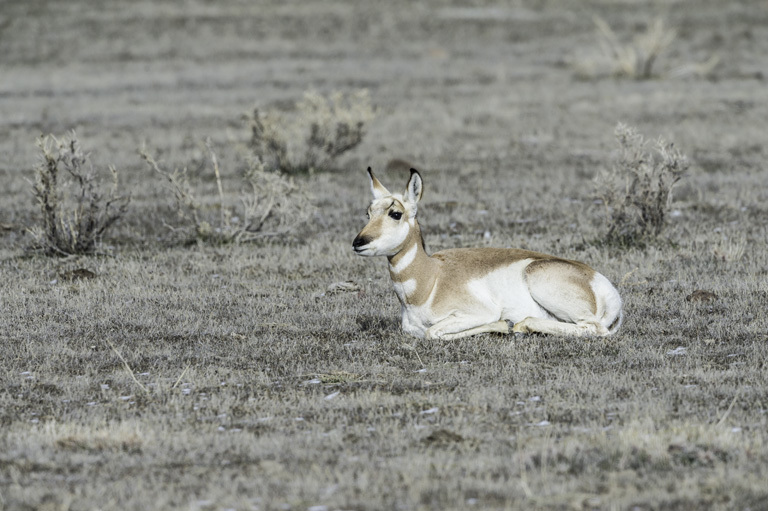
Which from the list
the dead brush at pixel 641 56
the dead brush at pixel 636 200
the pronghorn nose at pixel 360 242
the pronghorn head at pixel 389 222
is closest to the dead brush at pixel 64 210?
the pronghorn head at pixel 389 222

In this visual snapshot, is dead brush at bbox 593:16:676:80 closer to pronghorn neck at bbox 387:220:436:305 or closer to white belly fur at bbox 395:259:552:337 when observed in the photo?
white belly fur at bbox 395:259:552:337

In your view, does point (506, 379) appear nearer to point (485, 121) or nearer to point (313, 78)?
point (485, 121)

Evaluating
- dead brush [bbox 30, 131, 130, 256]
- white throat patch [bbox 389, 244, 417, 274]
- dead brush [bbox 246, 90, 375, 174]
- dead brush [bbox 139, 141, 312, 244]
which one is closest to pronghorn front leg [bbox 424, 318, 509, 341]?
white throat patch [bbox 389, 244, 417, 274]

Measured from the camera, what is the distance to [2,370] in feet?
29.0

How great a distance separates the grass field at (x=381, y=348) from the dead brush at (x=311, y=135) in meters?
0.69

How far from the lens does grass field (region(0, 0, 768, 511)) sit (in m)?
6.32

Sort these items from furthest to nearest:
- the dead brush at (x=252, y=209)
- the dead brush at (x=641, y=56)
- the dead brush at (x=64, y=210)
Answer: the dead brush at (x=641, y=56), the dead brush at (x=252, y=209), the dead brush at (x=64, y=210)

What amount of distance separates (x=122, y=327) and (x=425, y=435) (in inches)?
169

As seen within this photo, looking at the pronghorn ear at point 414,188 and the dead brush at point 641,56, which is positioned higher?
the dead brush at point 641,56

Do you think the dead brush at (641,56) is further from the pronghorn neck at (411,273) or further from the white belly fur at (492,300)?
the pronghorn neck at (411,273)

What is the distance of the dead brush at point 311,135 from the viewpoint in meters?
20.4

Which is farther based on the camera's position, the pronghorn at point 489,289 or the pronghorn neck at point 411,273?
the pronghorn neck at point 411,273

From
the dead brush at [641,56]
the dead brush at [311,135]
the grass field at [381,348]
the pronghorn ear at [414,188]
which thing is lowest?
the grass field at [381,348]

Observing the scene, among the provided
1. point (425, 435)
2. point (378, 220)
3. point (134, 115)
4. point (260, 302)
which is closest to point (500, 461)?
point (425, 435)
